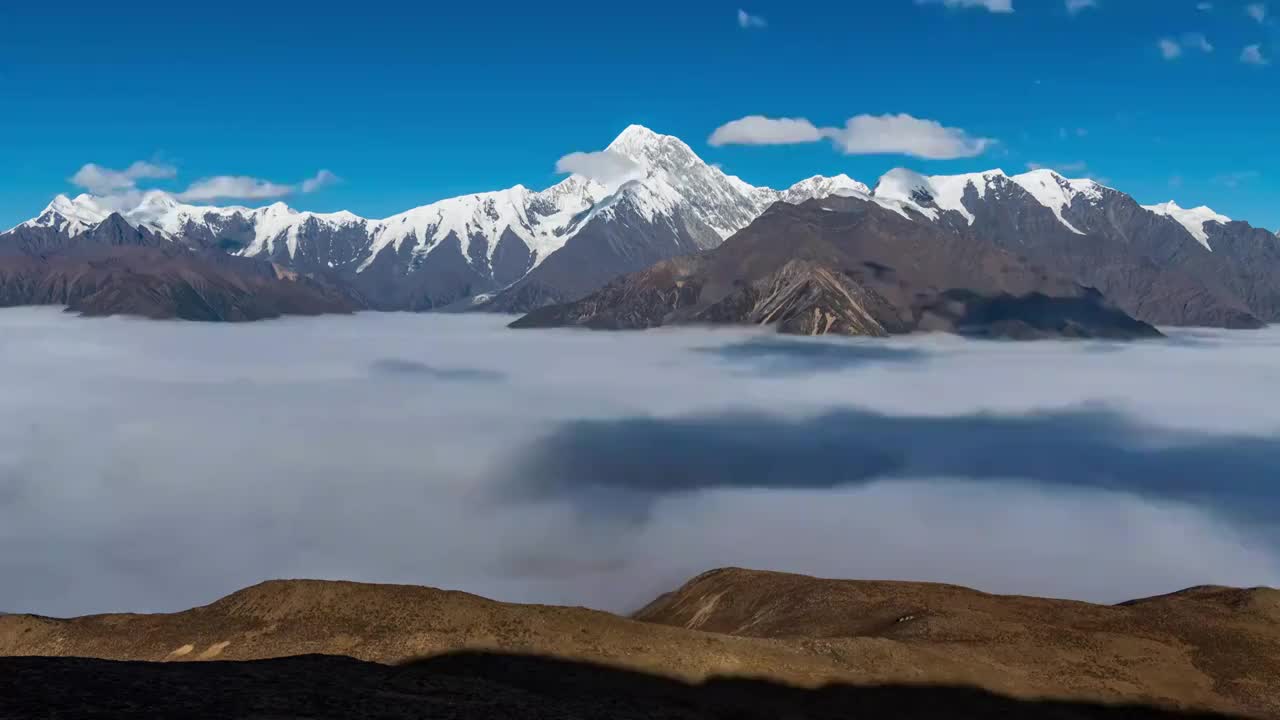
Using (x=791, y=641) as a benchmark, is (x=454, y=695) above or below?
above

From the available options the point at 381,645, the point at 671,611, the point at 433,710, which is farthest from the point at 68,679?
the point at 671,611

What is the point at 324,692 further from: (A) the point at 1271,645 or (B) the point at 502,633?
(A) the point at 1271,645

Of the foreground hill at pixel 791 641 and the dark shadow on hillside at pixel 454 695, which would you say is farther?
the foreground hill at pixel 791 641

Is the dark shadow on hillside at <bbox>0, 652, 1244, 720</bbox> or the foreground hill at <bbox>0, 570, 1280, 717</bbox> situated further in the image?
the foreground hill at <bbox>0, 570, 1280, 717</bbox>

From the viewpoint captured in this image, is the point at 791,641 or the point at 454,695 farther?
the point at 791,641
